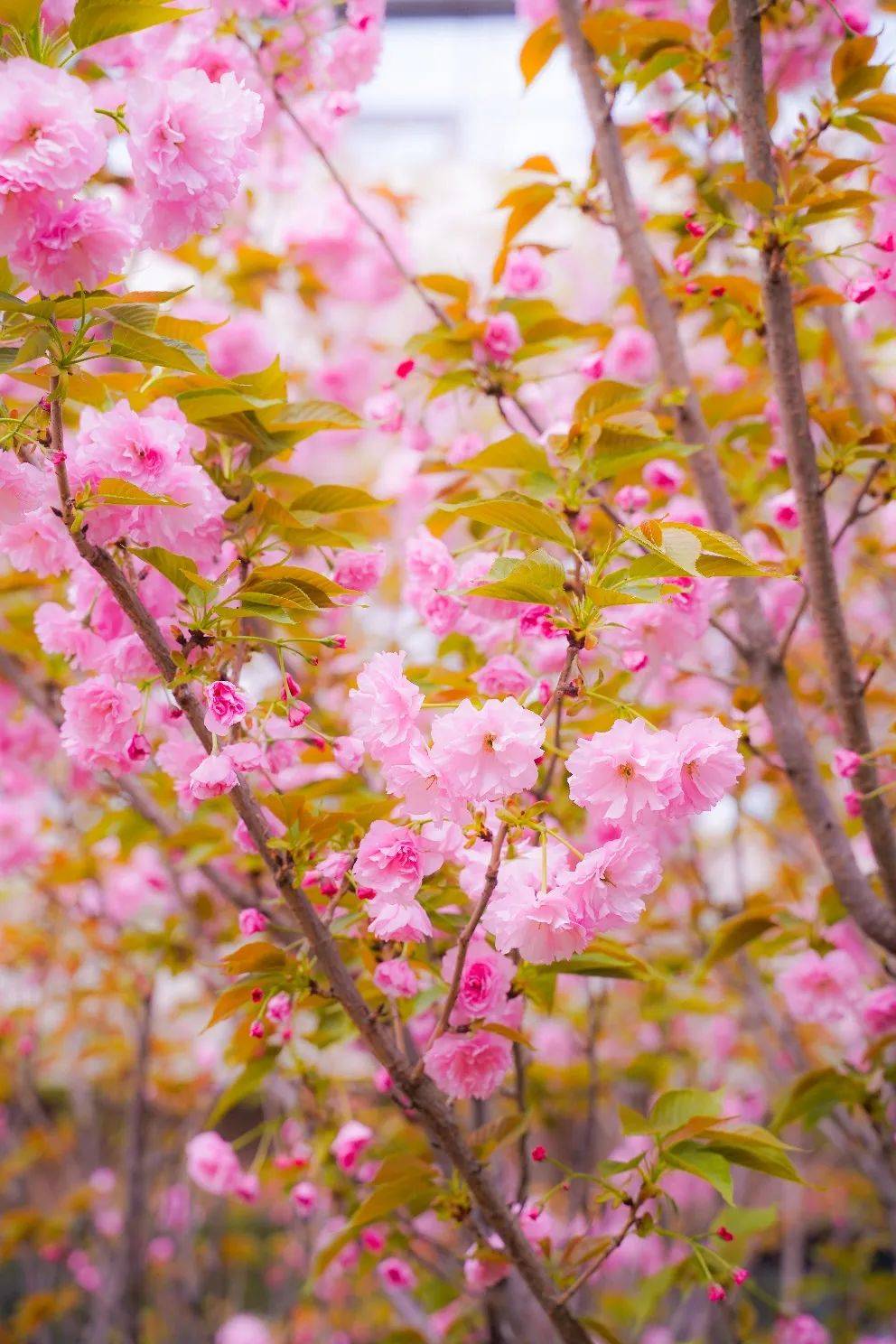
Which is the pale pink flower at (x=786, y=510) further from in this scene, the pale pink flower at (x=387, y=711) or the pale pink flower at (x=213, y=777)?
the pale pink flower at (x=213, y=777)

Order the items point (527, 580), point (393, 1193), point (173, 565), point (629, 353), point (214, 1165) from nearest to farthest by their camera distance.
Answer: point (527, 580) → point (173, 565) → point (393, 1193) → point (214, 1165) → point (629, 353)

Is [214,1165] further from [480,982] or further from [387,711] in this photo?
[387,711]

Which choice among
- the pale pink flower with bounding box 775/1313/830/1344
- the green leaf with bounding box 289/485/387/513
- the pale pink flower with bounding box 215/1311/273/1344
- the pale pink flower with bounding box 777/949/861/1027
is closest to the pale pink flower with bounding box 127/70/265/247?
the green leaf with bounding box 289/485/387/513

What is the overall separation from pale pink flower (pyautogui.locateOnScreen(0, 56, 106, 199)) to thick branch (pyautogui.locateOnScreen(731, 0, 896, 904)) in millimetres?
726

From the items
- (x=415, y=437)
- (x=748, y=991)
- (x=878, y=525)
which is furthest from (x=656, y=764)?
(x=878, y=525)

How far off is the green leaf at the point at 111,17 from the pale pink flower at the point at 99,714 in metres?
0.54

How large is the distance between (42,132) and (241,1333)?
2.91 meters

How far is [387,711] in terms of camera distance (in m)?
0.85

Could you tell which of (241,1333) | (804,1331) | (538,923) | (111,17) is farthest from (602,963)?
(241,1333)

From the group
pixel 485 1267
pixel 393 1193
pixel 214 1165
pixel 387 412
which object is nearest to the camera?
pixel 393 1193

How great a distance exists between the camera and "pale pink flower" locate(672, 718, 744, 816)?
2.70ft

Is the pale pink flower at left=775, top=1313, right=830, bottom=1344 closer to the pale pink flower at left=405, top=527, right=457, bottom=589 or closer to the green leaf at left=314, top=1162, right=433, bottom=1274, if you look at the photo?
the green leaf at left=314, top=1162, right=433, bottom=1274

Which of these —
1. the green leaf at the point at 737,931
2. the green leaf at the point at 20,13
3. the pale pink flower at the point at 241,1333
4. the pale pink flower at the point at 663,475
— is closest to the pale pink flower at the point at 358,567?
the pale pink flower at the point at 663,475

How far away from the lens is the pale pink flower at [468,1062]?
102 cm
